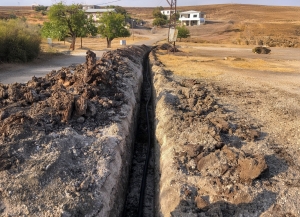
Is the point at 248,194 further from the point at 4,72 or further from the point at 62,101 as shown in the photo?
the point at 4,72

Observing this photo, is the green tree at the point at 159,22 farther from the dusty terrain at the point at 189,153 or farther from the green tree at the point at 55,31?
the dusty terrain at the point at 189,153

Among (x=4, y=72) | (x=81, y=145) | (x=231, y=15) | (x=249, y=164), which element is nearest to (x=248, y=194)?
(x=249, y=164)

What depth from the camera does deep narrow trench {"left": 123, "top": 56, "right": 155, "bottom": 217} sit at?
22.7 feet

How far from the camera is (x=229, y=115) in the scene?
10086mm

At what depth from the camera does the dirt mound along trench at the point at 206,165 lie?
557cm

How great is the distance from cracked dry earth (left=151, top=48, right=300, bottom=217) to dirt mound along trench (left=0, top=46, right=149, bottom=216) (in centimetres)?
130

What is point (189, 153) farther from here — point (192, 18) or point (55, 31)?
point (192, 18)

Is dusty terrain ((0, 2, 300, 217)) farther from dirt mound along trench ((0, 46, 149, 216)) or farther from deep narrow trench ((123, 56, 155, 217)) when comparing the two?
deep narrow trench ((123, 56, 155, 217))

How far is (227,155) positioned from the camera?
269 inches

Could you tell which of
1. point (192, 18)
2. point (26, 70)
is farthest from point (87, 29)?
point (192, 18)

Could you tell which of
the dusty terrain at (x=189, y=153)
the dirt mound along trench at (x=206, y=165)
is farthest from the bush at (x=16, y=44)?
the dirt mound along trench at (x=206, y=165)

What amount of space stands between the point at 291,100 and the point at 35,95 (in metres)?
10.5

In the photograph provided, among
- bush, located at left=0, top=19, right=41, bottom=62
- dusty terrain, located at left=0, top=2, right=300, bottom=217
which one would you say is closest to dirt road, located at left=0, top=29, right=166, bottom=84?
bush, located at left=0, top=19, right=41, bottom=62

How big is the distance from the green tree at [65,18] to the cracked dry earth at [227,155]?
90.8 feet
